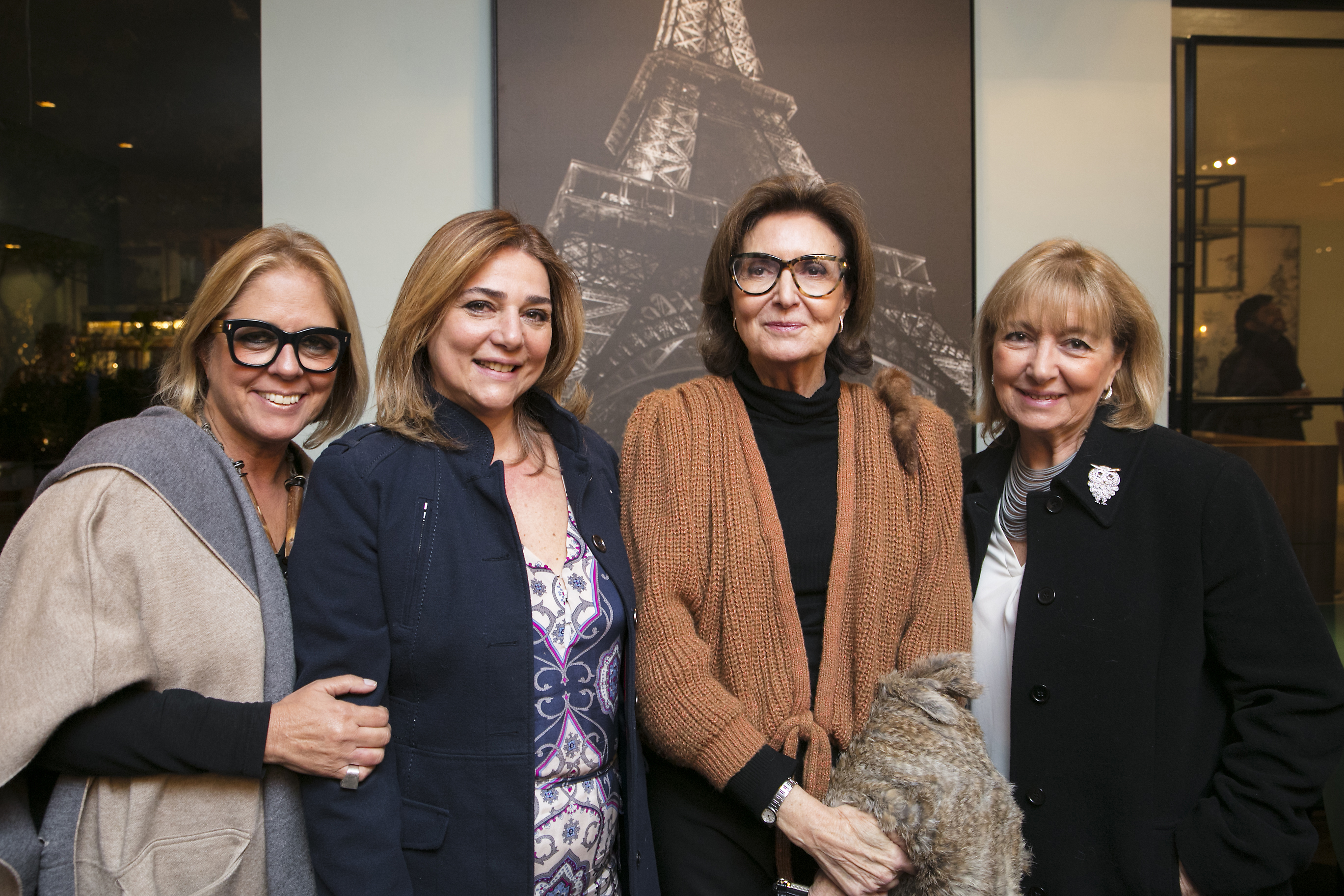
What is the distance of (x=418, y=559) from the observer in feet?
4.07

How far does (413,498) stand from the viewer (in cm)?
127

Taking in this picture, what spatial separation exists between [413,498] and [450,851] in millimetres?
542

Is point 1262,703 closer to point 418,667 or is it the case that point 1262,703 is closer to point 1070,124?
point 418,667

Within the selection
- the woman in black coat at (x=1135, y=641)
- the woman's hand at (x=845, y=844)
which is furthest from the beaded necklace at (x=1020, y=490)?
the woman's hand at (x=845, y=844)

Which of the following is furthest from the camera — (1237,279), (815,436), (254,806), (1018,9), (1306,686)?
(1237,279)

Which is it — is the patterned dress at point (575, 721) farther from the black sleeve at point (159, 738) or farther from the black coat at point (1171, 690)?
the black coat at point (1171, 690)

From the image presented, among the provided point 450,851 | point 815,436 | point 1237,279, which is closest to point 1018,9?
point 1237,279

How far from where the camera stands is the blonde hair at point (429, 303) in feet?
4.34

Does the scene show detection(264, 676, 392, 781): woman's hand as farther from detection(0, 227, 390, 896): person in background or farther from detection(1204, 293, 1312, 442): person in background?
detection(1204, 293, 1312, 442): person in background

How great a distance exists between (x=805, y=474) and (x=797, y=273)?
39 cm

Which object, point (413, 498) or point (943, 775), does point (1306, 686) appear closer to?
point (943, 775)

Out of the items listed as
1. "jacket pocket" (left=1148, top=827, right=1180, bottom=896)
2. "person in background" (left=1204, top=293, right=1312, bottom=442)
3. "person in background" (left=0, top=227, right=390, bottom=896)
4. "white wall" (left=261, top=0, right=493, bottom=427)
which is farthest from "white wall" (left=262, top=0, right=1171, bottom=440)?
"jacket pocket" (left=1148, top=827, right=1180, bottom=896)

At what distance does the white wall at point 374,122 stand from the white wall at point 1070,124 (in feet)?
5.57

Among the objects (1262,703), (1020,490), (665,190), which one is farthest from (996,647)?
(665,190)
